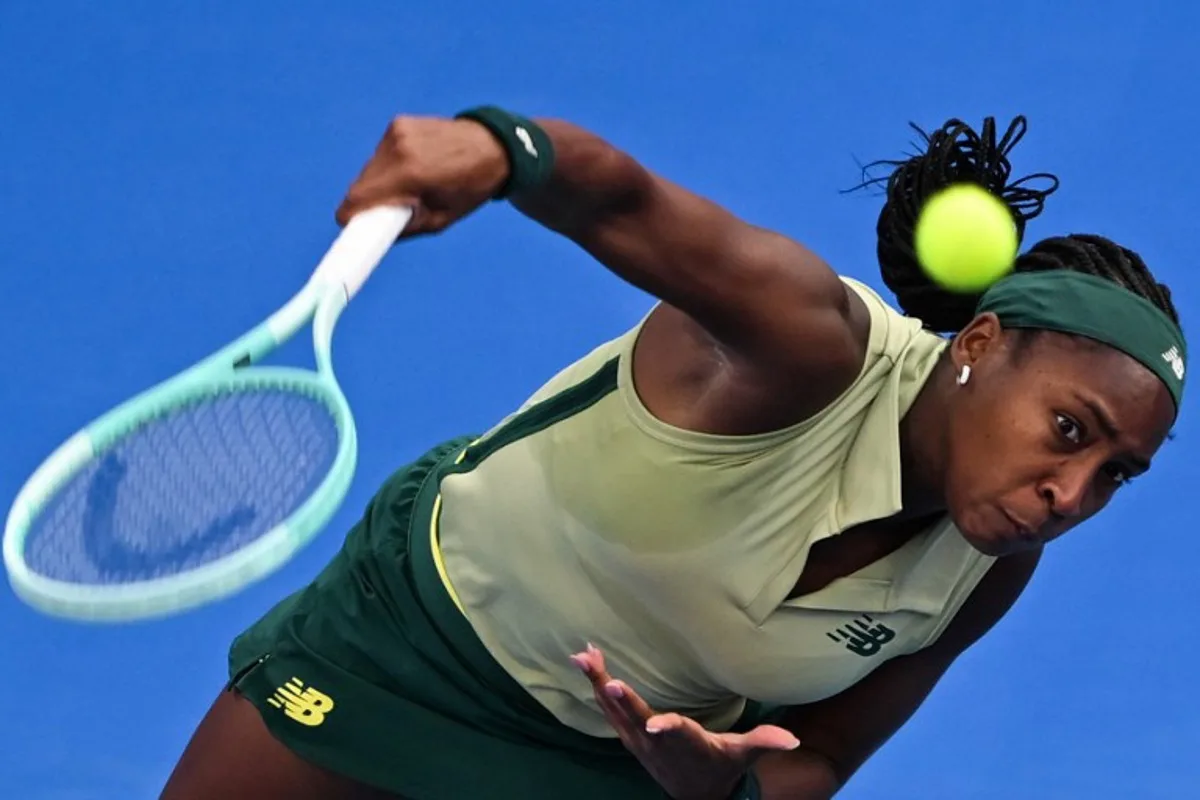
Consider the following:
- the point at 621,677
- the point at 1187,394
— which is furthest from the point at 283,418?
the point at 1187,394

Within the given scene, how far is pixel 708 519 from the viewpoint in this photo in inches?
51.5

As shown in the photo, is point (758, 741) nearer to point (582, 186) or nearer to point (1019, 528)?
point (1019, 528)

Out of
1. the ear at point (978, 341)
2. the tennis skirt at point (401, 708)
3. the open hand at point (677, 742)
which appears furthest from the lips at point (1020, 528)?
the tennis skirt at point (401, 708)

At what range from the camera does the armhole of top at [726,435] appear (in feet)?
4.18

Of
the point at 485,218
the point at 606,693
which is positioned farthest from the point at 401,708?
the point at 485,218

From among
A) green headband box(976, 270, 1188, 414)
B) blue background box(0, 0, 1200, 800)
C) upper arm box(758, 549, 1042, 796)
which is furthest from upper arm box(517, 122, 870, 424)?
blue background box(0, 0, 1200, 800)

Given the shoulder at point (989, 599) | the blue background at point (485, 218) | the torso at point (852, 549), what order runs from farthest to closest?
1. the blue background at point (485, 218)
2. the shoulder at point (989, 599)
3. the torso at point (852, 549)

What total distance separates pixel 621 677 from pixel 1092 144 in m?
2.05

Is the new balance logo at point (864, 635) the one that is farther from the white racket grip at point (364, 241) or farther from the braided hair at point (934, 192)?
the white racket grip at point (364, 241)

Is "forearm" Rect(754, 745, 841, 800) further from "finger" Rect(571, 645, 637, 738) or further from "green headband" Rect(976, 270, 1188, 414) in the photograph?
"green headband" Rect(976, 270, 1188, 414)

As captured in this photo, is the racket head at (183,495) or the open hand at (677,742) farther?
the open hand at (677,742)

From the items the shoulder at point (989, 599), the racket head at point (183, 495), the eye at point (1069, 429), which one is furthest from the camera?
the shoulder at point (989, 599)

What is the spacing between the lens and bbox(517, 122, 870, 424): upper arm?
1162 mm

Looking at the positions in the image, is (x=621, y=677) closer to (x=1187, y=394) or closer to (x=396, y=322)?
(x=396, y=322)
